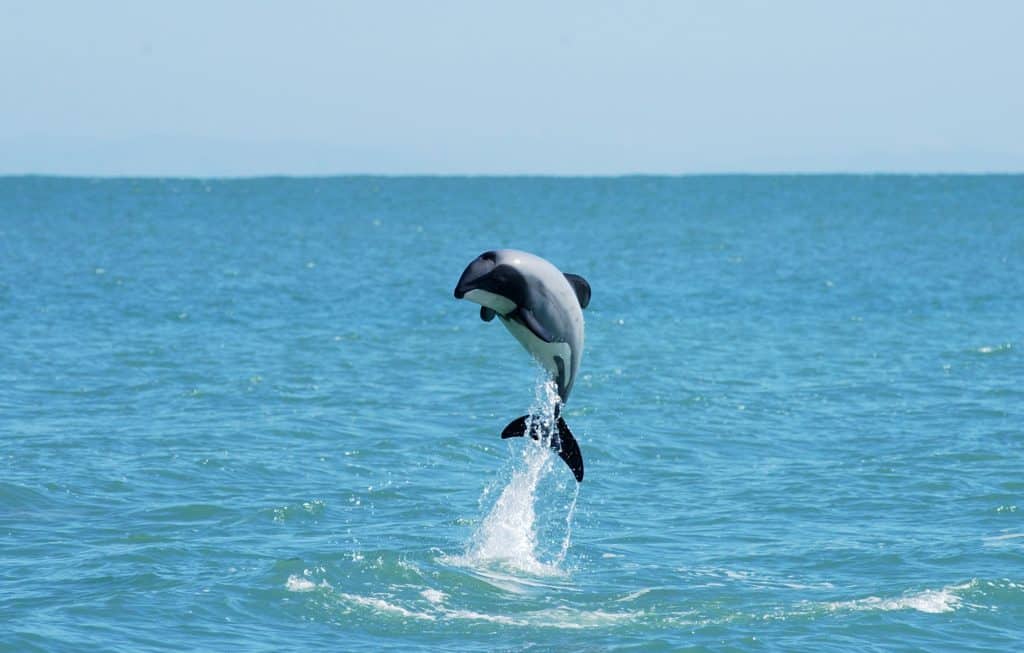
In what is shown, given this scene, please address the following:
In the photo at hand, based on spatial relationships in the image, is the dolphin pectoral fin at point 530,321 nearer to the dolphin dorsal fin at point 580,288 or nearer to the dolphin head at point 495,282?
the dolphin head at point 495,282

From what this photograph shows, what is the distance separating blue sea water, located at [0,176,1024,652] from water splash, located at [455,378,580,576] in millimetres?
85

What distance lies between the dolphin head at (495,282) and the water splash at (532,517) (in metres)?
2.33

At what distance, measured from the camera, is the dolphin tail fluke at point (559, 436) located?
1934 centimetres

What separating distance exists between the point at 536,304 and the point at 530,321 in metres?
0.30

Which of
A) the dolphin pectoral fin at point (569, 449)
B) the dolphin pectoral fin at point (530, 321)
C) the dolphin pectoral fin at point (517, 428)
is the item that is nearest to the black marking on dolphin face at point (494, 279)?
the dolphin pectoral fin at point (530, 321)

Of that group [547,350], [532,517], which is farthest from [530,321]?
[532,517]

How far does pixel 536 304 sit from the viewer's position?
57.9 ft

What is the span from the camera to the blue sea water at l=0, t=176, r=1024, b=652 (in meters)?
20.8

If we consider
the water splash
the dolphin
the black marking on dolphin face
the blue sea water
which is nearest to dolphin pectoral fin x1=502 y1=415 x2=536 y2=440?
the dolphin

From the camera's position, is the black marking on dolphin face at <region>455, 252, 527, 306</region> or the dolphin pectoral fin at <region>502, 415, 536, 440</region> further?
the dolphin pectoral fin at <region>502, 415, 536, 440</region>

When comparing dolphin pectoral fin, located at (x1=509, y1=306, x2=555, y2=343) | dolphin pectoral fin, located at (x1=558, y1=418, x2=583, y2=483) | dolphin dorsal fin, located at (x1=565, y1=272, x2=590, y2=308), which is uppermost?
dolphin dorsal fin, located at (x1=565, y1=272, x2=590, y2=308)

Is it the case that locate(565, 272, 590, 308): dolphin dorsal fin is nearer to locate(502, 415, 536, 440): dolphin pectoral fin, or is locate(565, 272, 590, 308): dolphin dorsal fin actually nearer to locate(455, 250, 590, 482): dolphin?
locate(455, 250, 590, 482): dolphin

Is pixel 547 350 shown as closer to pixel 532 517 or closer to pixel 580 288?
pixel 580 288

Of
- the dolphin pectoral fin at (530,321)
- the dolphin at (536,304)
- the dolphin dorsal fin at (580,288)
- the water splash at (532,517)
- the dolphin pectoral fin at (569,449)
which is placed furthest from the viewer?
the water splash at (532,517)
